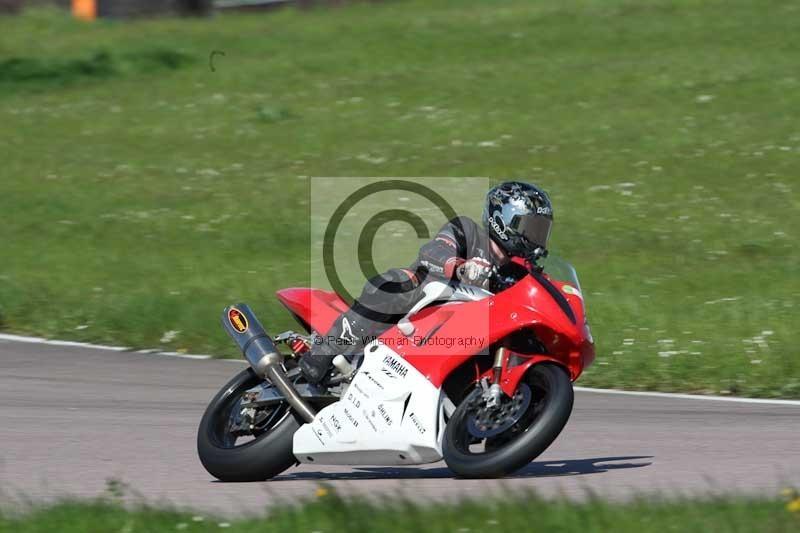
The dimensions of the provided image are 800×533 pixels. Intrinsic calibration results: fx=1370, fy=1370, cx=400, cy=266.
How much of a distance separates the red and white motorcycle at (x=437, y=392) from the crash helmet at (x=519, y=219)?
0.38 ft

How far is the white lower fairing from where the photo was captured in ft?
21.5

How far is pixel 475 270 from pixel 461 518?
58.1 inches

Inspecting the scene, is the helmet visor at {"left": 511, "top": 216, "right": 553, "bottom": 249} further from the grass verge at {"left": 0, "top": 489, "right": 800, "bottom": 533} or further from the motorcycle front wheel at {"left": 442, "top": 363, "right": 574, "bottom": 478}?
the grass verge at {"left": 0, "top": 489, "right": 800, "bottom": 533}

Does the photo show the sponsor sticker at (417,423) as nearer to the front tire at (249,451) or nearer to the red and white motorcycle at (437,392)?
the red and white motorcycle at (437,392)

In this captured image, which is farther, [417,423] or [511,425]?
[417,423]

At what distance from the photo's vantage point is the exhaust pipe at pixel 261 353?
692cm

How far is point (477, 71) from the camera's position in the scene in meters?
23.1

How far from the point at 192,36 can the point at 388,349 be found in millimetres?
22330

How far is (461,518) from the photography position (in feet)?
17.9

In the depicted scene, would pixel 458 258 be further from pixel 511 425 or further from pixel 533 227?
pixel 511 425

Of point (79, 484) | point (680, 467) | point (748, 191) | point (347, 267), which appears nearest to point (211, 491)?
point (79, 484)

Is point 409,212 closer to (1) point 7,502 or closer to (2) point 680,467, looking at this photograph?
(2) point 680,467

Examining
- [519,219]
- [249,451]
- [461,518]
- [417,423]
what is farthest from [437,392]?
[461,518]

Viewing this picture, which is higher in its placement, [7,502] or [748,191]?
[7,502]
